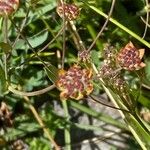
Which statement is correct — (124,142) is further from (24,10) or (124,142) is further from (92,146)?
(24,10)

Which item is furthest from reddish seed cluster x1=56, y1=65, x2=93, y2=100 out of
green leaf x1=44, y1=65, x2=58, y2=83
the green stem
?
the green stem

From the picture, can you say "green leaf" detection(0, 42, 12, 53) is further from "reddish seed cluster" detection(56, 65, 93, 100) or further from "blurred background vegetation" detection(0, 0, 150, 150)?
"blurred background vegetation" detection(0, 0, 150, 150)

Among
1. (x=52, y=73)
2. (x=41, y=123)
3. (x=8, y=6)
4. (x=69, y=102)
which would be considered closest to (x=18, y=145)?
(x=41, y=123)

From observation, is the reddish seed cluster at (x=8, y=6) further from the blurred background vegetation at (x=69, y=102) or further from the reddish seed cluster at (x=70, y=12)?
the blurred background vegetation at (x=69, y=102)

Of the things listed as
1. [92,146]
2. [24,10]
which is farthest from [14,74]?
[92,146]

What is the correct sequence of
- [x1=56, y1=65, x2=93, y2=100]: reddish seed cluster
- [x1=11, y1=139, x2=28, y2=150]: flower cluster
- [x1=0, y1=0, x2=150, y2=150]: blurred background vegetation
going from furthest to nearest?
[x1=11, y1=139, x2=28, y2=150]: flower cluster < [x1=0, y1=0, x2=150, y2=150]: blurred background vegetation < [x1=56, y1=65, x2=93, y2=100]: reddish seed cluster

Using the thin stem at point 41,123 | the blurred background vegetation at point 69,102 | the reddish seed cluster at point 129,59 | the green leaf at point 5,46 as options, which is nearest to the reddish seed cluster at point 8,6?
the green leaf at point 5,46

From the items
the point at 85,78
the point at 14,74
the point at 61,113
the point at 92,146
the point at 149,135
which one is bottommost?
the point at 92,146
